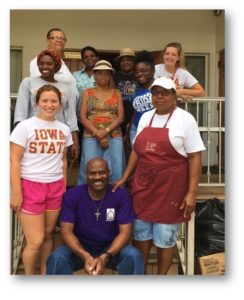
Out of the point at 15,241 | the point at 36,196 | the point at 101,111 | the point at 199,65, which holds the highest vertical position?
the point at 199,65

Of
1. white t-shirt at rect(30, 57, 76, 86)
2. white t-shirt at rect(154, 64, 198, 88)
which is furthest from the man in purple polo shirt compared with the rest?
white t-shirt at rect(154, 64, 198, 88)

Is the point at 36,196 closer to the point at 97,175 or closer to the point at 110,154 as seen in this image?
the point at 97,175

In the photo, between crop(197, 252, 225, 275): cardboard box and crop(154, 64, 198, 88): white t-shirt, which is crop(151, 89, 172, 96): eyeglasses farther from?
crop(197, 252, 225, 275): cardboard box

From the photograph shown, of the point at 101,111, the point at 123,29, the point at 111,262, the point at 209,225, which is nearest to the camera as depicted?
the point at 111,262

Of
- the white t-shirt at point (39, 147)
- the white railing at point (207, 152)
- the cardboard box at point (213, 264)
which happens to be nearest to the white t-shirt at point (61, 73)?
the white t-shirt at point (39, 147)

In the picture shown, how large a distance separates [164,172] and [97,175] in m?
0.36

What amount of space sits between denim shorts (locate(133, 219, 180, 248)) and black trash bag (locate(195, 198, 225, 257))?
282 millimetres

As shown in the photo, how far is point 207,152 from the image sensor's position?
2.94 meters

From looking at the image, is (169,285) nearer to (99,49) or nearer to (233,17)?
(233,17)

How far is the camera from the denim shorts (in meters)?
2.65

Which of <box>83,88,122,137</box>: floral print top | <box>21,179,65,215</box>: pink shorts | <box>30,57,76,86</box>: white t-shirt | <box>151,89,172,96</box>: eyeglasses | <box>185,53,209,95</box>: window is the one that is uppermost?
<box>185,53,209,95</box>: window

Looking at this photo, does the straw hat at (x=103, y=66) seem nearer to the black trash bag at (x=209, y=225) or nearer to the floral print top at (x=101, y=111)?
the floral print top at (x=101, y=111)

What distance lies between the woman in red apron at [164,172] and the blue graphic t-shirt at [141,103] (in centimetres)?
15

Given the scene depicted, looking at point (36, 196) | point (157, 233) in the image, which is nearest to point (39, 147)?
point (36, 196)
